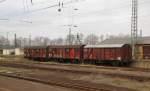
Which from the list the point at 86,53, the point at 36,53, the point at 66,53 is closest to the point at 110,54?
the point at 86,53

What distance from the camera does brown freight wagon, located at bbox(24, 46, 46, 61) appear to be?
56400 mm

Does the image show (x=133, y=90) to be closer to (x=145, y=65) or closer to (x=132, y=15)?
(x=145, y=65)

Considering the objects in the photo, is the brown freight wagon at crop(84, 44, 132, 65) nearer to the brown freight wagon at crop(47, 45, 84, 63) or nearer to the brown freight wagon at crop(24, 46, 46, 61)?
the brown freight wagon at crop(47, 45, 84, 63)

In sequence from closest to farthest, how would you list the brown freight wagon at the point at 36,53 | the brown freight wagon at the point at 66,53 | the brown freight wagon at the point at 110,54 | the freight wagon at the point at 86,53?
the brown freight wagon at the point at 110,54 < the freight wagon at the point at 86,53 < the brown freight wagon at the point at 66,53 < the brown freight wagon at the point at 36,53

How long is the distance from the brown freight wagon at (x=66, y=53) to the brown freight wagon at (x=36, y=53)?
5.44 feet

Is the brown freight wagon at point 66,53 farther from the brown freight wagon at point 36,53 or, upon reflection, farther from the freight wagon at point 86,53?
the brown freight wagon at point 36,53

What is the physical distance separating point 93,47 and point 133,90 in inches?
1152

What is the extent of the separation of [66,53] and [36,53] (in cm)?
1079

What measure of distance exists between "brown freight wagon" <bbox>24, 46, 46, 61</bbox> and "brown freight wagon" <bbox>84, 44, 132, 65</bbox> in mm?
13032

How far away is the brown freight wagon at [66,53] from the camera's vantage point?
156ft

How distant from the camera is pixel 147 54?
4469 centimetres

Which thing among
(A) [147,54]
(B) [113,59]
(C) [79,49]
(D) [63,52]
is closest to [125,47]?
(B) [113,59]

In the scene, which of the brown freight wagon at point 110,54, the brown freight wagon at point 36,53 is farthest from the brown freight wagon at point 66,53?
the brown freight wagon at point 110,54

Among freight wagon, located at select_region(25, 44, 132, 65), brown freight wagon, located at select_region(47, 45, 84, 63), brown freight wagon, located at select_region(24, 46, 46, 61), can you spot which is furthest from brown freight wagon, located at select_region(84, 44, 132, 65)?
brown freight wagon, located at select_region(24, 46, 46, 61)
